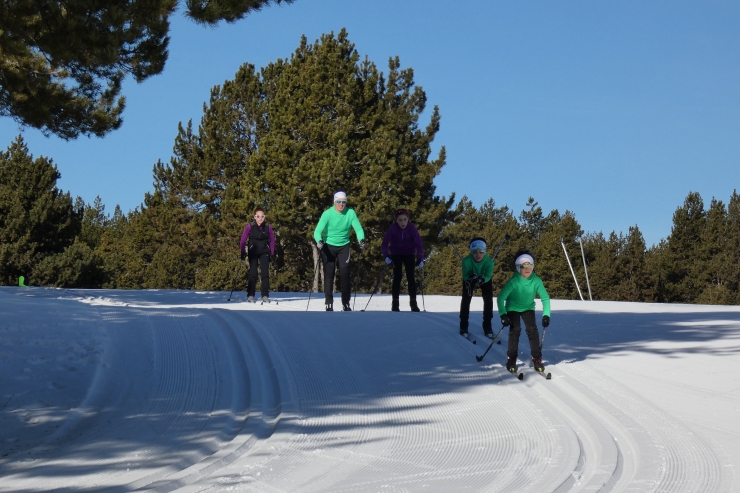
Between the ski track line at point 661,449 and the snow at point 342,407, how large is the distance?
24 millimetres

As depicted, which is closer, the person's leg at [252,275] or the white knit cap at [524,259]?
the white knit cap at [524,259]

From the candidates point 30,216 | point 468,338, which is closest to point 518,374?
point 468,338

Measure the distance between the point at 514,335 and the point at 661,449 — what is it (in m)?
3.08

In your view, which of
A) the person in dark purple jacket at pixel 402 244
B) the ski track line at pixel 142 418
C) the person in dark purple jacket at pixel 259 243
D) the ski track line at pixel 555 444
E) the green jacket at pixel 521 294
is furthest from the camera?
the person in dark purple jacket at pixel 259 243

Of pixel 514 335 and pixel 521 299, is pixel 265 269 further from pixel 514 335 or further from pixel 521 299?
pixel 514 335

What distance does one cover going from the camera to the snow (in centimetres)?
570

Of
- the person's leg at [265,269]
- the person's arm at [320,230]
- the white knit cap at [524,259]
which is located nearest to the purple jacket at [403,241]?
the person's arm at [320,230]

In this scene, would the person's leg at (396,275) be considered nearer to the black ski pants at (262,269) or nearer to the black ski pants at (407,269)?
the black ski pants at (407,269)

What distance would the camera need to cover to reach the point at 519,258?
9.65 m

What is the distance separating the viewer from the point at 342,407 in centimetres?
761

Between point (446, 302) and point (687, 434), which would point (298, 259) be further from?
point (687, 434)

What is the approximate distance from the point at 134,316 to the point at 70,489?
6330 millimetres

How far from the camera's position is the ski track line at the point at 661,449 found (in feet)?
18.2

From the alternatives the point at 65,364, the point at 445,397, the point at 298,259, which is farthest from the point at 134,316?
the point at 298,259
